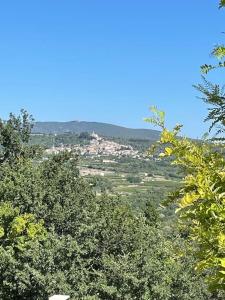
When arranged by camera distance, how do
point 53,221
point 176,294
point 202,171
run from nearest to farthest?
point 202,171, point 176,294, point 53,221

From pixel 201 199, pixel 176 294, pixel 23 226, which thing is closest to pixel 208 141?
pixel 201 199

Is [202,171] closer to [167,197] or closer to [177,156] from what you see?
[177,156]

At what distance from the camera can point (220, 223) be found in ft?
14.8

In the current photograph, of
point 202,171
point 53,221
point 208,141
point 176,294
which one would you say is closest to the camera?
point 202,171

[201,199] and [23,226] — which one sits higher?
[201,199]

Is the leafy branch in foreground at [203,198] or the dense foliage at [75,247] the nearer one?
the leafy branch in foreground at [203,198]

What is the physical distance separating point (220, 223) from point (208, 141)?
118 centimetres

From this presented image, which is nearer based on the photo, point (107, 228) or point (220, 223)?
point (220, 223)

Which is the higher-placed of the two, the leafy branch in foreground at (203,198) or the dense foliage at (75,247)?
the leafy branch in foreground at (203,198)

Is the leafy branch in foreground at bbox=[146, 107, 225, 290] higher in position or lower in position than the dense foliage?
higher

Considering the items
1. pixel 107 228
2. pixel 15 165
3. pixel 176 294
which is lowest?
pixel 176 294

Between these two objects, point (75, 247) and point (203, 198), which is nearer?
point (203, 198)

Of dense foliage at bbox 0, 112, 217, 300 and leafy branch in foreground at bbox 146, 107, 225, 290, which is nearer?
leafy branch in foreground at bbox 146, 107, 225, 290

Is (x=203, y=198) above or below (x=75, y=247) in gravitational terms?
above
